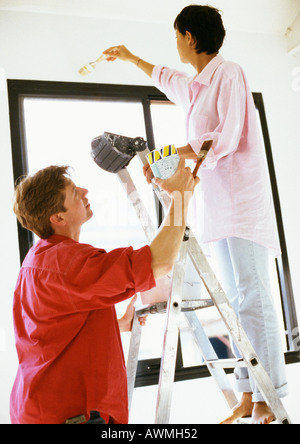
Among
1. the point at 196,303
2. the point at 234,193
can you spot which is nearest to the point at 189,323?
the point at 196,303

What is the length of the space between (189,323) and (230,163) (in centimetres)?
64

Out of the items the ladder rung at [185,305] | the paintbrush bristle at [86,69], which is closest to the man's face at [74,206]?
the ladder rung at [185,305]

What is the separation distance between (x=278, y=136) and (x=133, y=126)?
41.0 inches

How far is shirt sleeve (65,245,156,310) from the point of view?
116cm

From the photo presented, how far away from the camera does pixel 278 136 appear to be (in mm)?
3125

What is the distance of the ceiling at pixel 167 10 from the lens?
105 inches

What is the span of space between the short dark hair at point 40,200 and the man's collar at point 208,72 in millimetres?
750

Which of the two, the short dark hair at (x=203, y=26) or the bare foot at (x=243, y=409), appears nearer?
the bare foot at (x=243, y=409)

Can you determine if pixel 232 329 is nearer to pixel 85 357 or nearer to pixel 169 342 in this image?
pixel 169 342

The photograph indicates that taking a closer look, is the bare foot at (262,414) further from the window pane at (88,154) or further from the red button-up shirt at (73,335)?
the window pane at (88,154)

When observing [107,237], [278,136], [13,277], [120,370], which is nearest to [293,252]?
[278,136]

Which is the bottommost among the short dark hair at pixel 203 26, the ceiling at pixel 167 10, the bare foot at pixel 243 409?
the bare foot at pixel 243 409

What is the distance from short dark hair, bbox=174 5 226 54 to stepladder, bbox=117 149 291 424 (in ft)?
2.03

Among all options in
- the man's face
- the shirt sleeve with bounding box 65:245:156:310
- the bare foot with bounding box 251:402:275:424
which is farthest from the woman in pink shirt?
the shirt sleeve with bounding box 65:245:156:310
